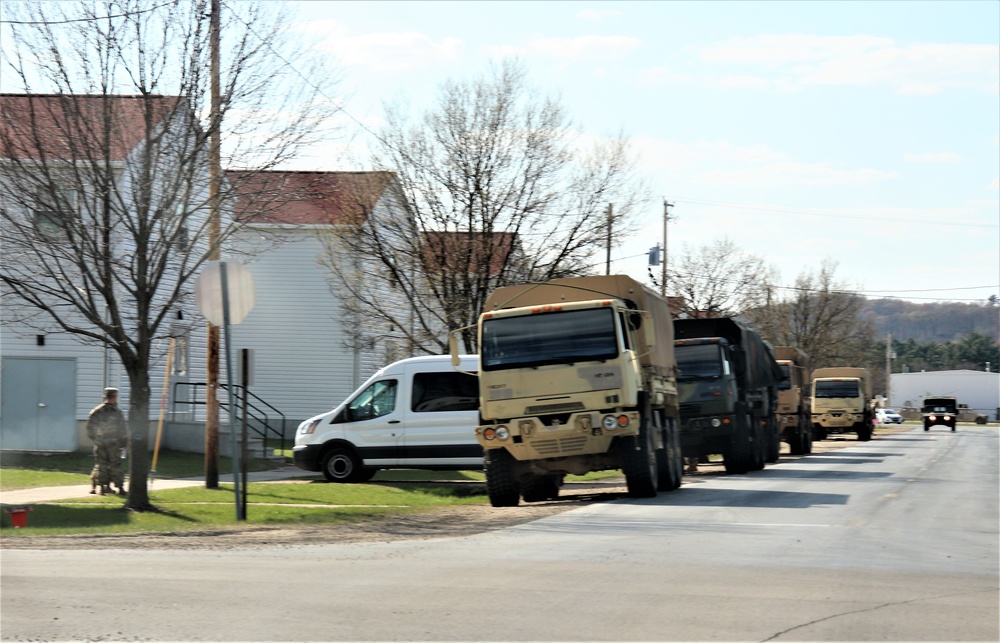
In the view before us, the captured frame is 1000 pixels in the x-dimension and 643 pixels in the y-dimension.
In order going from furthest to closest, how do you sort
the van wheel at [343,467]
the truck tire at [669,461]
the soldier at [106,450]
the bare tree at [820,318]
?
the bare tree at [820,318], the van wheel at [343,467], the soldier at [106,450], the truck tire at [669,461]

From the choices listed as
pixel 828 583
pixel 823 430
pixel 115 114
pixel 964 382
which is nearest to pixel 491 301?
pixel 115 114

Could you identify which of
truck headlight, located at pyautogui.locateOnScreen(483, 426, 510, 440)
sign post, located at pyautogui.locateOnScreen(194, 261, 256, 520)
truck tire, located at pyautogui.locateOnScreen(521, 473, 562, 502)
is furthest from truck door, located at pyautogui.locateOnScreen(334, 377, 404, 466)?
sign post, located at pyautogui.locateOnScreen(194, 261, 256, 520)

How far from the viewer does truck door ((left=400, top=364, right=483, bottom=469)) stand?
22.2m

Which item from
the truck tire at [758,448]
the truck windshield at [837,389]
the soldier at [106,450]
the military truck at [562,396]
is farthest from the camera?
the truck windshield at [837,389]

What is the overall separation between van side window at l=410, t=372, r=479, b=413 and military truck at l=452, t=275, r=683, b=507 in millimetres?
5027

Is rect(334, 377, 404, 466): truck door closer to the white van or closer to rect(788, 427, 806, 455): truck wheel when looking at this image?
the white van

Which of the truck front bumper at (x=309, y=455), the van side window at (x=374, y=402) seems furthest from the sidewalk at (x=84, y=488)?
the van side window at (x=374, y=402)

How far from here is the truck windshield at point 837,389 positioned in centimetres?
5212

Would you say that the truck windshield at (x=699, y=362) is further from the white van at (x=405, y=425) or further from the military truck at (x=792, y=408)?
the military truck at (x=792, y=408)

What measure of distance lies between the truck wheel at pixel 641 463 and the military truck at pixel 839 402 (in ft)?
119

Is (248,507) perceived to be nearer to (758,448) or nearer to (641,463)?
(641,463)

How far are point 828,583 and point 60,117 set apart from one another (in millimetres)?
11827

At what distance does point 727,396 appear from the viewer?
24641 millimetres

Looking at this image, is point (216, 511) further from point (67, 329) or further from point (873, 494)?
point (873, 494)
